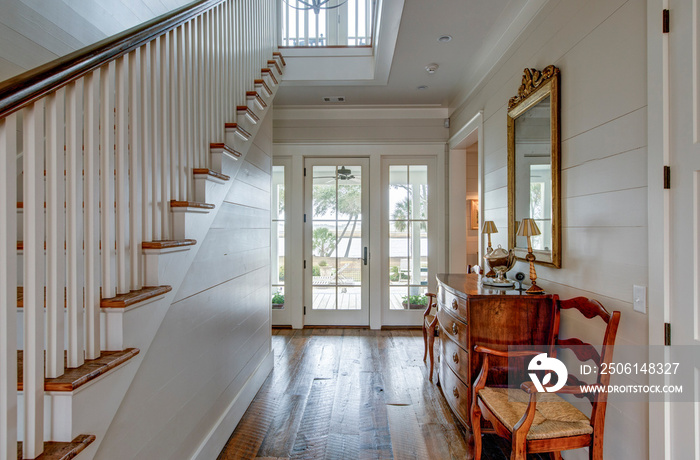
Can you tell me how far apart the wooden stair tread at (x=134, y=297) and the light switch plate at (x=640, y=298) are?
6.22 feet

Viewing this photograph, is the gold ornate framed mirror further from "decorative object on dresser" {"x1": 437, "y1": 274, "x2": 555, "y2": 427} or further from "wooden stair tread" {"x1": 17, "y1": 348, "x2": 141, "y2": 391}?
"wooden stair tread" {"x1": 17, "y1": 348, "x2": 141, "y2": 391}

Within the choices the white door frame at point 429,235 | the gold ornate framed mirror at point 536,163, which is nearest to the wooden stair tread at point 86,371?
the gold ornate framed mirror at point 536,163

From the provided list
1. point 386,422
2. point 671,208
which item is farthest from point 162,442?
point 671,208

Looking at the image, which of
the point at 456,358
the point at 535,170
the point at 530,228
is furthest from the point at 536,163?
the point at 456,358

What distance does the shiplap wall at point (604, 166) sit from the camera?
1445 mm

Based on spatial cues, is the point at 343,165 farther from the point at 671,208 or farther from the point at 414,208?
the point at 671,208

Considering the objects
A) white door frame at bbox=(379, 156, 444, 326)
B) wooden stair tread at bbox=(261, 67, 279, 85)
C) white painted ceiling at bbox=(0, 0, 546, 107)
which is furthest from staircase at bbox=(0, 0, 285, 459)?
white door frame at bbox=(379, 156, 444, 326)

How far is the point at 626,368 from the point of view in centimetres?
151

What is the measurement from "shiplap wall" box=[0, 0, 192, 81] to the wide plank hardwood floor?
214 centimetres

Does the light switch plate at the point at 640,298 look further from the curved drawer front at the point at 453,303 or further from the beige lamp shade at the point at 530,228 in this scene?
the curved drawer front at the point at 453,303

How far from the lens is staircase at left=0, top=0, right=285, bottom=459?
0.83 meters

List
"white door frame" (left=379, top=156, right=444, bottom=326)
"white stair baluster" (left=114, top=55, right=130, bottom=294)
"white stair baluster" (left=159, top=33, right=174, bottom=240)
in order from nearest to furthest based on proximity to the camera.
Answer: "white stair baluster" (left=114, top=55, right=130, bottom=294) → "white stair baluster" (left=159, top=33, right=174, bottom=240) → "white door frame" (left=379, top=156, right=444, bottom=326)

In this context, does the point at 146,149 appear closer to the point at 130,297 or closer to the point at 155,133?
the point at 155,133

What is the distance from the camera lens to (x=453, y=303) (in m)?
2.22
